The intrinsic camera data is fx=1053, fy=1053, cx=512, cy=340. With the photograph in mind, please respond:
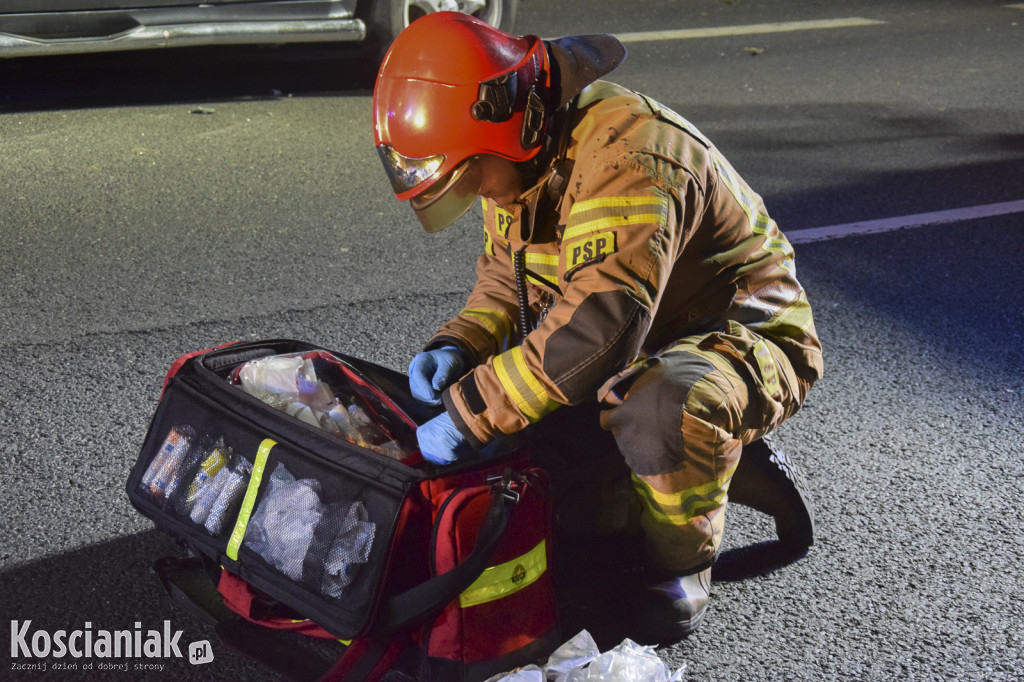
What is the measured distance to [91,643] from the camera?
7.40 ft

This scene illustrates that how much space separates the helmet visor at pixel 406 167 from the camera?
2168 mm

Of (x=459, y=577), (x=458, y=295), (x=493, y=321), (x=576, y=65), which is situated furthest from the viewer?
(x=458, y=295)

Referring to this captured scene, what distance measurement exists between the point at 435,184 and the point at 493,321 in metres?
0.54

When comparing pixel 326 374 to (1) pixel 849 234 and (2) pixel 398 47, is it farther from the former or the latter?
(1) pixel 849 234

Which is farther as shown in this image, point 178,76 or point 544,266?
point 178,76

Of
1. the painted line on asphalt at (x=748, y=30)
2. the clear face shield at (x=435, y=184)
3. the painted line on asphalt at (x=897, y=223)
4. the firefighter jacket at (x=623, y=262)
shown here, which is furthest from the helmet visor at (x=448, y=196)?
the painted line on asphalt at (x=748, y=30)

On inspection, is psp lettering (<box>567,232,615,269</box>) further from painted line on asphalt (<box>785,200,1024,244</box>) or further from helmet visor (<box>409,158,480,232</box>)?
painted line on asphalt (<box>785,200,1024,244</box>)

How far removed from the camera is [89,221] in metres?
4.41

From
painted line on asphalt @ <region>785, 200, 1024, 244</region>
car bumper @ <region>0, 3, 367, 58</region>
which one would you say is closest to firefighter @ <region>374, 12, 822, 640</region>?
painted line on asphalt @ <region>785, 200, 1024, 244</region>

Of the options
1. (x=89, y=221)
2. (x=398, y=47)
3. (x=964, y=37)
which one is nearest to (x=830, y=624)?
(x=398, y=47)

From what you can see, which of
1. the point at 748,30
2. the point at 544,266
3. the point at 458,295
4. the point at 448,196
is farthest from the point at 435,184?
the point at 748,30

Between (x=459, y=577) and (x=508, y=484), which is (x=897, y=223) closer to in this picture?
(x=508, y=484)

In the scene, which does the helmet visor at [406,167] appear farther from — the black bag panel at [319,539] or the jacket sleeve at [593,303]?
the black bag panel at [319,539]

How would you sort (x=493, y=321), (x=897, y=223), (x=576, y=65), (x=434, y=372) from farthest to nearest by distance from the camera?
(x=897, y=223), (x=493, y=321), (x=434, y=372), (x=576, y=65)
